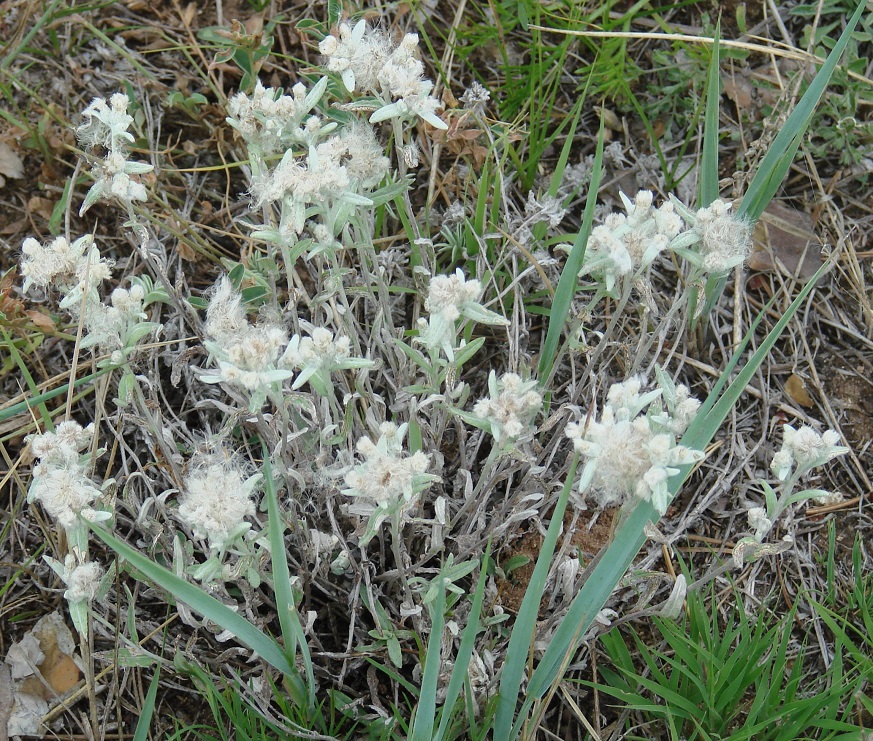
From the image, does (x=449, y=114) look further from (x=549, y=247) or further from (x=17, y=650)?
(x=17, y=650)

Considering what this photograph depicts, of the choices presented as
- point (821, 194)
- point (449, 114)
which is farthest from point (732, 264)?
point (821, 194)

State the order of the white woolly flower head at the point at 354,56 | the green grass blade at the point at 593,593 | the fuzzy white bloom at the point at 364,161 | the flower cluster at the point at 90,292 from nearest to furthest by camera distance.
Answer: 1. the green grass blade at the point at 593,593
2. the flower cluster at the point at 90,292
3. the white woolly flower head at the point at 354,56
4. the fuzzy white bloom at the point at 364,161

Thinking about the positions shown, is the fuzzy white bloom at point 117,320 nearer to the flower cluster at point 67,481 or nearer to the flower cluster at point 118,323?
the flower cluster at point 118,323

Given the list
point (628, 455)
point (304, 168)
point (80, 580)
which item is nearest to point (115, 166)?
point (304, 168)

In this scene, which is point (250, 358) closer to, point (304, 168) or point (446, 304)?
point (446, 304)

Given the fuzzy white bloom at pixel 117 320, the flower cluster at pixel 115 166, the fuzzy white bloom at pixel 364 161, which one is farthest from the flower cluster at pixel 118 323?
the fuzzy white bloom at pixel 364 161

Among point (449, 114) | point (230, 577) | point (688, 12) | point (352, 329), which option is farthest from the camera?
point (688, 12)
